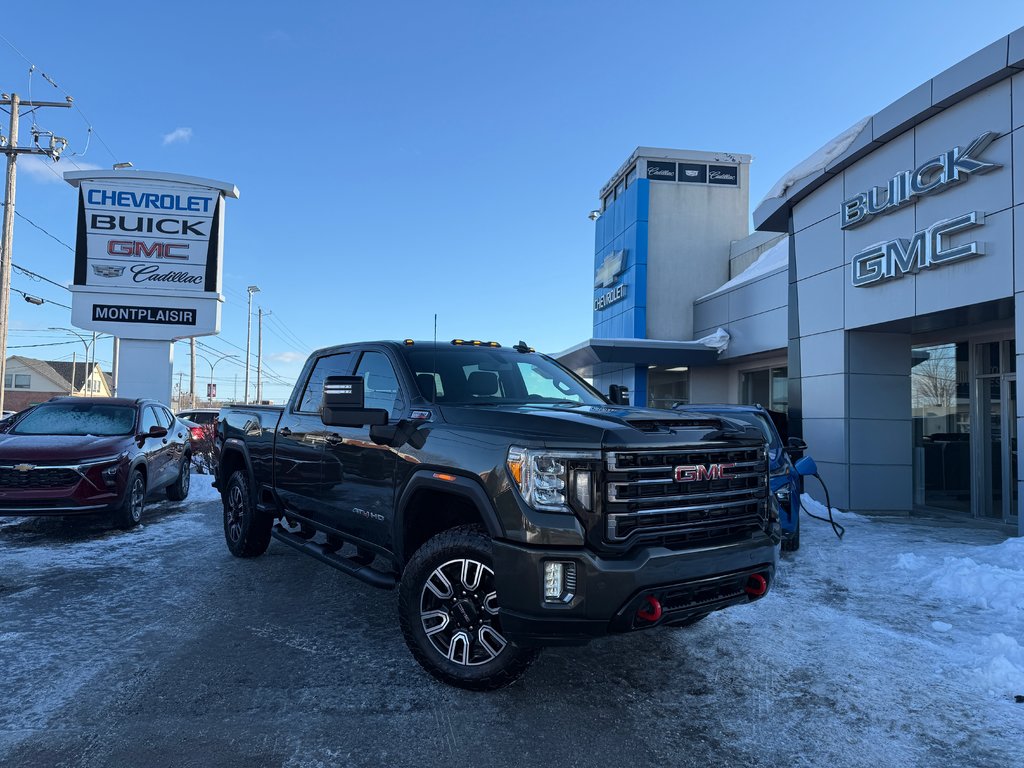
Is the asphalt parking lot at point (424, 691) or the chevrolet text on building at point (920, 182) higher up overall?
the chevrolet text on building at point (920, 182)

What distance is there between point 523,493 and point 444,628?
985 mm

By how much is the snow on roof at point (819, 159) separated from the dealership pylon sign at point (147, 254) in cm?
1251

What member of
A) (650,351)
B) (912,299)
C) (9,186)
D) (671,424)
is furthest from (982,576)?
(9,186)

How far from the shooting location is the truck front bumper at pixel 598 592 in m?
3.10

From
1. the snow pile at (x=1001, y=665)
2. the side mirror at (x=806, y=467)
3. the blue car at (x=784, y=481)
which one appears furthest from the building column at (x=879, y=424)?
the snow pile at (x=1001, y=665)

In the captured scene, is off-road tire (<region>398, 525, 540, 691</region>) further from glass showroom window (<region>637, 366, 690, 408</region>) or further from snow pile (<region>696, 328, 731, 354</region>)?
glass showroom window (<region>637, 366, 690, 408</region>)

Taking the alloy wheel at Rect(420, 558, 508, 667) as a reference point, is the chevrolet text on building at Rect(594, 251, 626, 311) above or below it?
above

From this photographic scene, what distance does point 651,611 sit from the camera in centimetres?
320

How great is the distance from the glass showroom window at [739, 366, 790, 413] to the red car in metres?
12.6

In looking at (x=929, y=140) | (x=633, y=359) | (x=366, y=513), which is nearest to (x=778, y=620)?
(x=366, y=513)

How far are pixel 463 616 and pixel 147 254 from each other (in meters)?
15.4

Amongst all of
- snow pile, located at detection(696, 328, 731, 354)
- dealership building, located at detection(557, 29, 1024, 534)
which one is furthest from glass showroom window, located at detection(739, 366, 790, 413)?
snow pile, located at detection(696, 328, 731, 354)

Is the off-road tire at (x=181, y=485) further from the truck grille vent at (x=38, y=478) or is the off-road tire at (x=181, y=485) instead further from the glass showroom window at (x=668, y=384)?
the glass showroom window at (x=668, y=384)

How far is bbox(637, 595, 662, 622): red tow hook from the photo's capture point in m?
3.17
